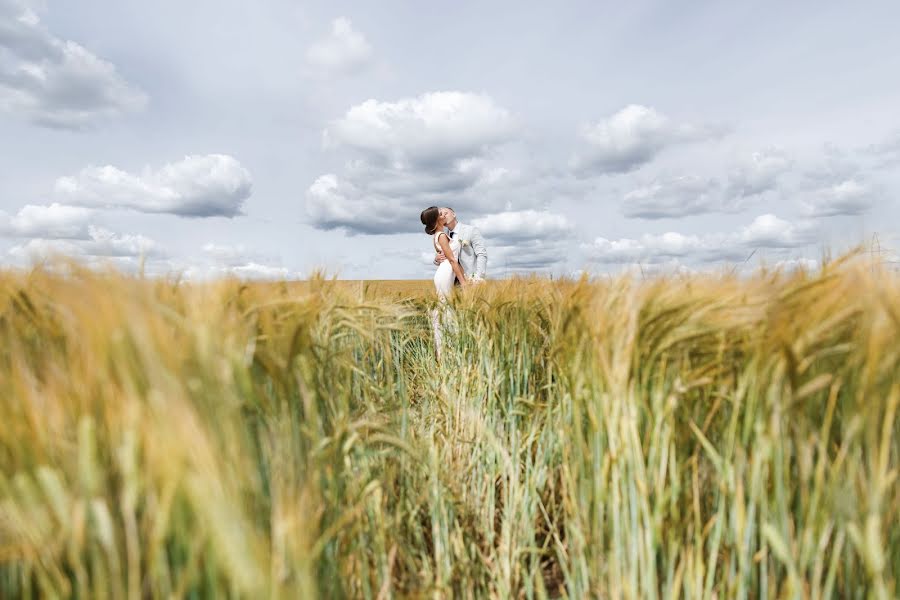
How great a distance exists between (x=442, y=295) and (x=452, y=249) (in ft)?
3.14

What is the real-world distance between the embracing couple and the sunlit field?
10.1 feet

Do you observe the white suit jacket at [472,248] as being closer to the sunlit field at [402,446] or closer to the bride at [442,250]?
the bride at [442,250]

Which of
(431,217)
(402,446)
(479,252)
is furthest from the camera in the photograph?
(431,217)

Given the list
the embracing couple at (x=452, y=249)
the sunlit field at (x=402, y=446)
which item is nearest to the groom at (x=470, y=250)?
the embracing couple at (x=452, y=249)

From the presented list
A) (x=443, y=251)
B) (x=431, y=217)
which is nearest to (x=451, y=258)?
(x=443, y=251)

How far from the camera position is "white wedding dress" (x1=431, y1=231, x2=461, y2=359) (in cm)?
385

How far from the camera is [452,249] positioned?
16.8 feet

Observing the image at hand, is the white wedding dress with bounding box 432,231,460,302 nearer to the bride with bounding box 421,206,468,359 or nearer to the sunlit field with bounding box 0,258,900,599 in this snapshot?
the bride with bounding box 421,206,468,359

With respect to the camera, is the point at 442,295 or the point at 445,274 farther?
the point at 445,274

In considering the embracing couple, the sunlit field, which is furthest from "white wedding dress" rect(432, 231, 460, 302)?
the sunlit field

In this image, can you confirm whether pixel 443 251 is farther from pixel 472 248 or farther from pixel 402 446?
pixel 402 446

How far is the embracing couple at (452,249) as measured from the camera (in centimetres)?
490

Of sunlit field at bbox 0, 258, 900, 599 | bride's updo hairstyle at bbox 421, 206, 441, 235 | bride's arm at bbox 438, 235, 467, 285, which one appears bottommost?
sunlit field at bbox 0, 258, 900, 599

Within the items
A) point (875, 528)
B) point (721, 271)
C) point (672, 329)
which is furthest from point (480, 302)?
point (875, 528)
